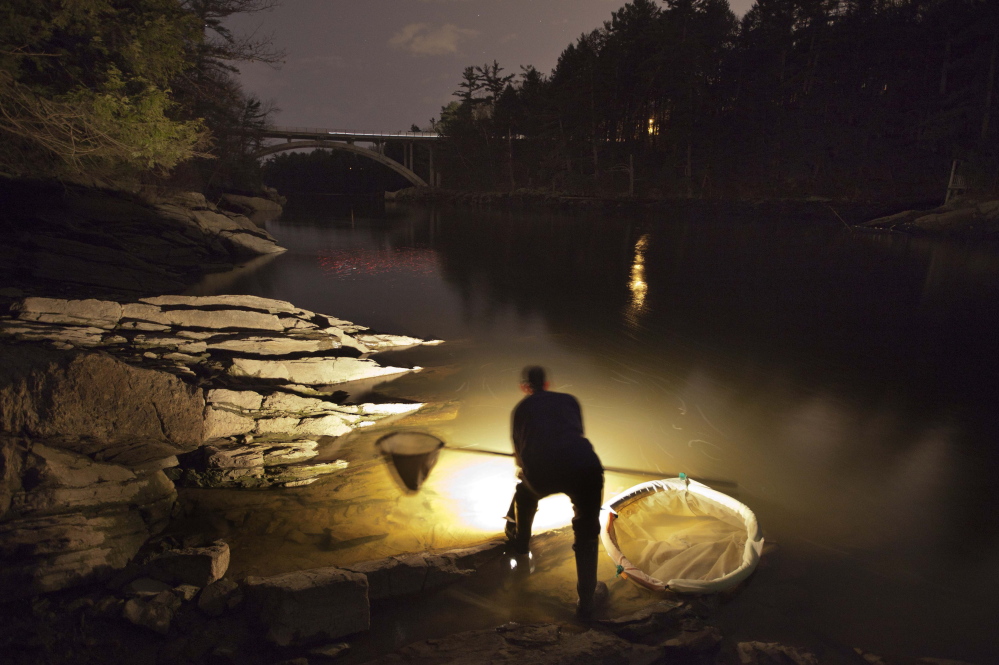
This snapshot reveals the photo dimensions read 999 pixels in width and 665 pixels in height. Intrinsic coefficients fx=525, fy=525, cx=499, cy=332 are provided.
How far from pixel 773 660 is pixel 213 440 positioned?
213 inches

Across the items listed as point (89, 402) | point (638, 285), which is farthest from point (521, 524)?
point (638, 285)

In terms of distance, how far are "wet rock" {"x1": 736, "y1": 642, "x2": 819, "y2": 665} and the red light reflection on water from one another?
56.6ft

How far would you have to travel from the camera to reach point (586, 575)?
3707mm

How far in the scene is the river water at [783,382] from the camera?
4270 mm

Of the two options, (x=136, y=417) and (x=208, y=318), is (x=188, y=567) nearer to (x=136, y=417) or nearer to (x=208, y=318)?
(x=136, y=417)

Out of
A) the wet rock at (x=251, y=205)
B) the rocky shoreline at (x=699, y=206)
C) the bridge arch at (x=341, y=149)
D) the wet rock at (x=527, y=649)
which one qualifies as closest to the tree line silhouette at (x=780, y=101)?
the rocky shoreline at (x=699, y=206)

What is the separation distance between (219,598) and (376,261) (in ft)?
63.9

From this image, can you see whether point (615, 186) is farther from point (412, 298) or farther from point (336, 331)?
point (336, 331)

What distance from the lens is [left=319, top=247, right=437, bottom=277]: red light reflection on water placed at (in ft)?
64.7

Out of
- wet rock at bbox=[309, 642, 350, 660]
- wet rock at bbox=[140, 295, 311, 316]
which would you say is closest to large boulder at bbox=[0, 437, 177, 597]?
wet rock at bbox=[309, 642, 350, 660]

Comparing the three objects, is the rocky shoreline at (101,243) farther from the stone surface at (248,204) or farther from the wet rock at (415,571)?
the stone surface at (248,204)

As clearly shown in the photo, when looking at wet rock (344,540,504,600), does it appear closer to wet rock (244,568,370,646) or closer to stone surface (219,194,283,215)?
wet rock (244,568,370,646)

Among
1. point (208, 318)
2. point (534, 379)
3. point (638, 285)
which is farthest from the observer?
point (638, 285)

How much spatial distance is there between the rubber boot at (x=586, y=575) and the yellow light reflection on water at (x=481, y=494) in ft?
3.11
